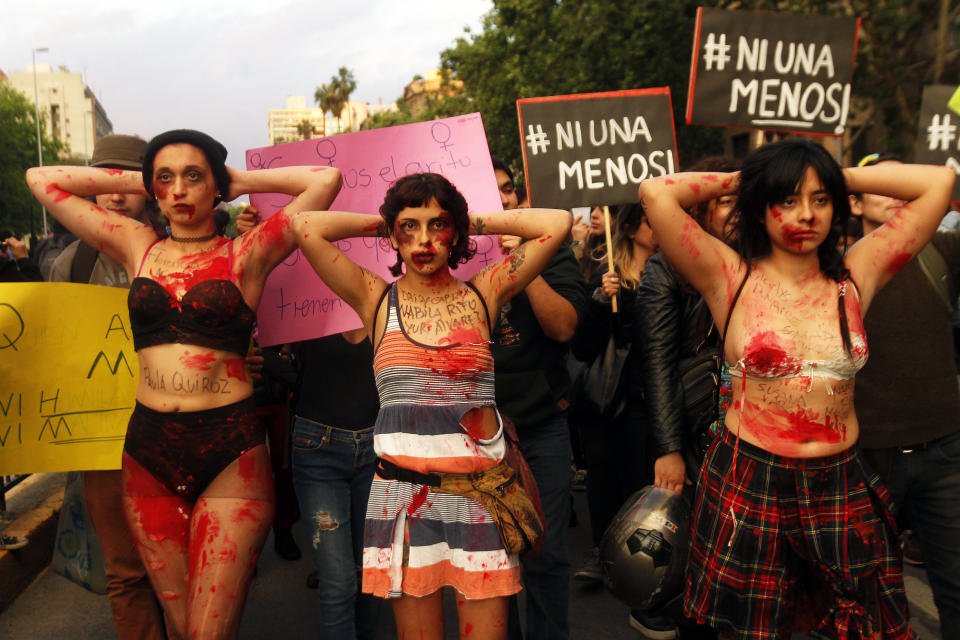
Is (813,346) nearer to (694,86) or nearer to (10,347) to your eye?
(694,86)

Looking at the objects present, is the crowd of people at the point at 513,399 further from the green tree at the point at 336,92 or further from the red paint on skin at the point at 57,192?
the green tree at the point at 336,92

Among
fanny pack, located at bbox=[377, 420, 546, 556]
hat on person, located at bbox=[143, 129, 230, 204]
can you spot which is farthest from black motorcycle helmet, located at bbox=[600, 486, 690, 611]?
hat on person, located at bbox=[143, 129, 230, 204]

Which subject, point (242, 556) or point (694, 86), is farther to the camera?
point (694, 86)

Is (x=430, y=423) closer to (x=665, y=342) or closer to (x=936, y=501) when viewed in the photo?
(x=665, y=342)

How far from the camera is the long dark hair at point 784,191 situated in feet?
8.54

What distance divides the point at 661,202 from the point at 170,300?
1.69m

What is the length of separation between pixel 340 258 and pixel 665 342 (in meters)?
1.42

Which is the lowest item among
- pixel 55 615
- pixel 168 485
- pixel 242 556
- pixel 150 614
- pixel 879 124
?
pixel 55 615

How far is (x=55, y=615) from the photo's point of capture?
4.56 m

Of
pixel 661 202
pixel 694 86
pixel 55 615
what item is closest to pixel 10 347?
pixel 55 615

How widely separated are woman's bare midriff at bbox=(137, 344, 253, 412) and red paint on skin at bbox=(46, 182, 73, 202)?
2.64ft

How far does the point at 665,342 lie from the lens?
3463mm

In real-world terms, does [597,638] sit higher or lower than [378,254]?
lower

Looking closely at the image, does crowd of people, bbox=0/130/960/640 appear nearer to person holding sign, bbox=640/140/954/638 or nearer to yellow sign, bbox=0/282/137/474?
person holding sign, bbox=640/140/954/638
